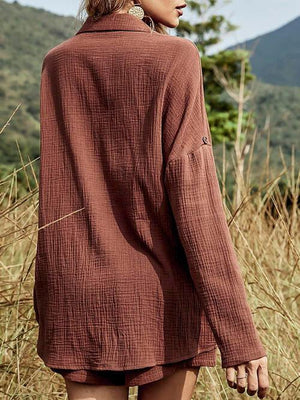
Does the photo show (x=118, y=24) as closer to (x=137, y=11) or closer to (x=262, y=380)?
(x=137, y=11)

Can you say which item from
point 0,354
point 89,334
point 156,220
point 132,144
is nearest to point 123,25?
point 132,144

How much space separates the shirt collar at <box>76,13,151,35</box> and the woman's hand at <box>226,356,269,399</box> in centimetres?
61

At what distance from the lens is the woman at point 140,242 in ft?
4.31

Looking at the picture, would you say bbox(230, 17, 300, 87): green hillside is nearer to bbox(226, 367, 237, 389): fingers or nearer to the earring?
the earring

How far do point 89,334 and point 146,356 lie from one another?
0.10m

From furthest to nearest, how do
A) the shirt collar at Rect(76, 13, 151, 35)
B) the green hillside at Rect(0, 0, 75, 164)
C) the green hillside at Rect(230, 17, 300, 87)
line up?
the green hillside at Rect(230, 17, 300, 87) < the green hillside at Rect(0, 0, 75, 164) < the shirt collar at Rect(76, 13, 151, 35)

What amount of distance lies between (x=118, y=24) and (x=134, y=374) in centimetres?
61

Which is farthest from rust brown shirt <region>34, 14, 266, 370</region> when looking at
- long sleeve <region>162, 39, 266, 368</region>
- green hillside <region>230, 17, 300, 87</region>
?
green hillside <region>230, 17, 300, 87</region>

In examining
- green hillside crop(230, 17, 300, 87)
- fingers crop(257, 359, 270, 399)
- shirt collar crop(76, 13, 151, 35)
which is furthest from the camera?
green hillside crop(230, 17, 300, 87)

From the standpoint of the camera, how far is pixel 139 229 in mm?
1330

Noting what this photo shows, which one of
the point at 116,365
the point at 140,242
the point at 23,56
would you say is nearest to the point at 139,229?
the point at 140,242

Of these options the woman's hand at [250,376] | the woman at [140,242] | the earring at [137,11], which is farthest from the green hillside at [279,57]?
the woman's hand at [250,376]

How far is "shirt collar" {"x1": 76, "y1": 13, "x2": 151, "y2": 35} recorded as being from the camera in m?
1.41

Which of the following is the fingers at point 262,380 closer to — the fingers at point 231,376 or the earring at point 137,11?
the fingers at point 231,376
